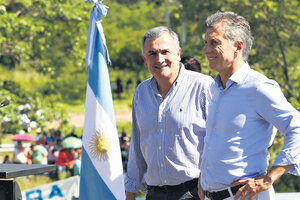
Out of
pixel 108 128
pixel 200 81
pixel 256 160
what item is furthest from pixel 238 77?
pixel 108 128

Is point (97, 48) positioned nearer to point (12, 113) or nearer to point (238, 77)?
point (238, 77)

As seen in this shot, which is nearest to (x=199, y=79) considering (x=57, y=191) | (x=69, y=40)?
(x=57, y=191)

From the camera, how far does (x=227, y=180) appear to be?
2732 mm

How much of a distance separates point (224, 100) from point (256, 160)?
1.05 feet

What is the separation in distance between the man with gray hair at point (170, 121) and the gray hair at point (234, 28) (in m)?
0.72

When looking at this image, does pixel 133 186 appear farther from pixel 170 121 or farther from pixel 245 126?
pixel 245 126

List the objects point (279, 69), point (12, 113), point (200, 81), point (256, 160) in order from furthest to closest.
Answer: point (279, 69) → point (12, 113) → point (200, 81) → point (256, 160)

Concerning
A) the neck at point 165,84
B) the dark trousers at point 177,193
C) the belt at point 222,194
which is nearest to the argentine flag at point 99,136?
the dark trousers at point 177,193

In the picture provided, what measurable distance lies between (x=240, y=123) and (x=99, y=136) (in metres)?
1.84

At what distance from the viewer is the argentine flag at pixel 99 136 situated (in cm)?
427

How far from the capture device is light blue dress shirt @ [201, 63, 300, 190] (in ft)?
8.49

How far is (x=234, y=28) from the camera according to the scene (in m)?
2.75

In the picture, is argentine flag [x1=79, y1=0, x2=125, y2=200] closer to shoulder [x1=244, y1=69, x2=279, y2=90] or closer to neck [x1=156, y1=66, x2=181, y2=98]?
neck [x1=156, y1=66, x2=181, y2=98]

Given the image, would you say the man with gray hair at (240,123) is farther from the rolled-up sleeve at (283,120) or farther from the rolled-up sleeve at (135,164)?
the rolled-up sleeve at (135,164)
